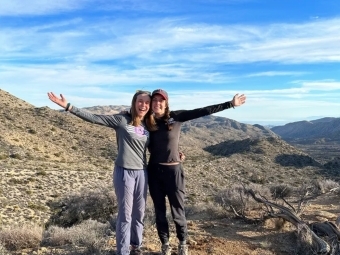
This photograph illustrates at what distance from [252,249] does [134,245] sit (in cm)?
203

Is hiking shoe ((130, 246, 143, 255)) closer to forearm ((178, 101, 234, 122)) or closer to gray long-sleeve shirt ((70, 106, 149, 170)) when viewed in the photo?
gray long-sleeve shirt ((70, 106, 149, 170))

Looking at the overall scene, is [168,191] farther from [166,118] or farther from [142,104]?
[142,104]

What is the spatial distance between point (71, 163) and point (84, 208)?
588 inches

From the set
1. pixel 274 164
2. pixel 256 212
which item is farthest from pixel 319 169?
pixel 256 212

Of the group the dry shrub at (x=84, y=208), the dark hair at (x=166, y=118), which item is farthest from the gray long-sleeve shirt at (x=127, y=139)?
the dry shrub at (x=84, y=208)

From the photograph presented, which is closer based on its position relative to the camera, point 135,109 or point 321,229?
point 135,109

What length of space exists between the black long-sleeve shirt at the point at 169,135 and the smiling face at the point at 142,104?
0.28m

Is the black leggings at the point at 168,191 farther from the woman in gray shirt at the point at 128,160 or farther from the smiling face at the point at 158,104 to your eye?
the smiling face at the point at 158,104

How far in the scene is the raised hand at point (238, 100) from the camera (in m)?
4.62

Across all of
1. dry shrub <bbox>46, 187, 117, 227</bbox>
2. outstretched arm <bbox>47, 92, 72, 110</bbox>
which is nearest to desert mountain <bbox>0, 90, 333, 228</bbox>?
dry shrub <bbox>46, 187, 117, 227</bbox>

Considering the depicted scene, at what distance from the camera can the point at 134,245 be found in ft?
15.2

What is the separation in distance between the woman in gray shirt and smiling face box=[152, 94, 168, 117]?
87mm

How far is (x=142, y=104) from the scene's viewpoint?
4.38 meters

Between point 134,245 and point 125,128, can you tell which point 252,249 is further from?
point 125,128
